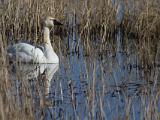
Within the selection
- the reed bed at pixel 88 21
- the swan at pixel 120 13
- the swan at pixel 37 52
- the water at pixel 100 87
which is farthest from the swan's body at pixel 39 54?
the swan at pixel 120 13

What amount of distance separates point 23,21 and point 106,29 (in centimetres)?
144

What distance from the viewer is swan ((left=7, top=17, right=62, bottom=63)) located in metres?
9.14

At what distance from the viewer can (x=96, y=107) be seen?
17.6 ft

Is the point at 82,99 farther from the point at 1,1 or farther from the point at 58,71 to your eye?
the point at 1,1

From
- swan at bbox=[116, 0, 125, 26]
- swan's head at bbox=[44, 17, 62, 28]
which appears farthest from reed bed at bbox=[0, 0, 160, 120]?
swan's head at bbox=[44, 17, 62, 28]

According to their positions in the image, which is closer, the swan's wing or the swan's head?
the swan's wing

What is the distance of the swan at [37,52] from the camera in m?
9.14

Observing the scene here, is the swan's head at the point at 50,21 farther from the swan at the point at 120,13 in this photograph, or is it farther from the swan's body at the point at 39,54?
the swan at the point at 120,13

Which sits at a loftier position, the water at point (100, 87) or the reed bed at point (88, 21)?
the reed bed at point (88, 21)

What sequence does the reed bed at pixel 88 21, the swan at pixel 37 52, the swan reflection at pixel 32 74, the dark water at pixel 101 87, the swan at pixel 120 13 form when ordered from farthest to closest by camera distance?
the swan at pixel 120 13, the reed bed at pixel 88 21, the swan at pixel 37 52, the swan reflection at pixel 32 74, the dark water at pixel 101 87

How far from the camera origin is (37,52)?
31.3ft

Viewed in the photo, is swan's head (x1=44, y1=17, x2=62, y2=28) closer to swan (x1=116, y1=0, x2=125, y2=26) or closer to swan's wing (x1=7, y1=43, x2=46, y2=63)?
swan's wing (x1=7, y1=43, x2=46, y2=63)

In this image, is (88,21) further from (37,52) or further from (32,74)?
(32,74)

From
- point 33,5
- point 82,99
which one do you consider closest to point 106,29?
point 33,5
